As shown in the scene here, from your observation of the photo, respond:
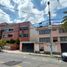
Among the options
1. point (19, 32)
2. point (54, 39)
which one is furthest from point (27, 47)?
point (19, 32)

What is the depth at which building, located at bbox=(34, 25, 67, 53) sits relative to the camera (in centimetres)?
4044

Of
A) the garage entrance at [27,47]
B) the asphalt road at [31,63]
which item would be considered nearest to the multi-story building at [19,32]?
the garage entrance at [27,47]

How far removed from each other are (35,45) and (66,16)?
556 inches

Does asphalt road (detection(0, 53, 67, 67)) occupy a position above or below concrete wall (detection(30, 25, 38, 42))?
below

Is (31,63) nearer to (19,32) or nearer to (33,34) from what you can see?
(33,34)

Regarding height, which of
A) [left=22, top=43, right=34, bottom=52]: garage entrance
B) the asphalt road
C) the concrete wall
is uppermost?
the concrete wall

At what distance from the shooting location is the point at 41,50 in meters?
43.8

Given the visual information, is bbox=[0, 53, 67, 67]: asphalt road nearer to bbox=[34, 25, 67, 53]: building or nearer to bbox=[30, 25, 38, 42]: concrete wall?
bbox=[34, 25, 67, 53]: building

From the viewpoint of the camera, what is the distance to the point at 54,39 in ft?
172

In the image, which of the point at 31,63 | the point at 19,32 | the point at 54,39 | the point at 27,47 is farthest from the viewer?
the point at 19,32

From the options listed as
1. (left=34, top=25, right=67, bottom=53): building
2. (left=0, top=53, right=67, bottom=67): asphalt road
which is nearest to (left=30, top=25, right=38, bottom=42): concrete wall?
(left=34, top=25, right=67, bottom=53): building

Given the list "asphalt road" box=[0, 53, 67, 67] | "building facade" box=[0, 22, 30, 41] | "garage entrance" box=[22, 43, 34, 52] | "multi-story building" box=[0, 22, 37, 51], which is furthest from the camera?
"building facade" box=[0, 22, 30, 41]

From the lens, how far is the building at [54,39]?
40.4 metres

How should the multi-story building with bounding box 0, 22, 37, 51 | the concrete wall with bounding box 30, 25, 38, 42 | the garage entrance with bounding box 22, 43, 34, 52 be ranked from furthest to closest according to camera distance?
the multi-story building with bounding box 0, 22, 37, 51 → the concrete wall with bounding box 30, 25, 38, 42 → the garage entrance with bounding box 22, 43, 34, 52
